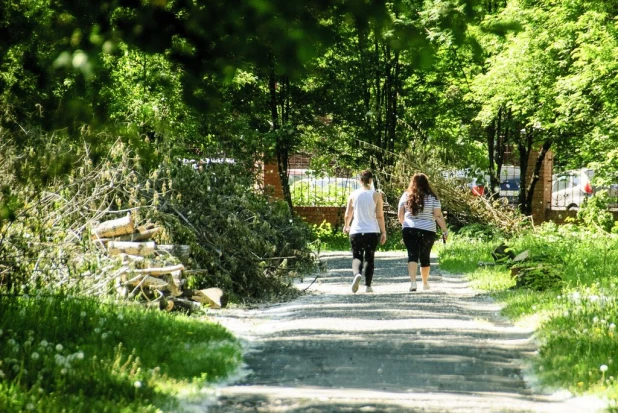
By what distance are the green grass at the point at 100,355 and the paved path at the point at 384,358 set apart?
0.37 meters

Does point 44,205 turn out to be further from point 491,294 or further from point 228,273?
point 491,294

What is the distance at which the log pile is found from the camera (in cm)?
1240

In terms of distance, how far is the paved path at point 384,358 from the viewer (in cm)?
700

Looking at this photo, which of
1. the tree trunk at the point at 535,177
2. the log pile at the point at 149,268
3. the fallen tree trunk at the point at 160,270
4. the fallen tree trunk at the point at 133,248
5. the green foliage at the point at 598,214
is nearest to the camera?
the log pile at the point at 149,268

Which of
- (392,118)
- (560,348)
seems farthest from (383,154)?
(560,348)

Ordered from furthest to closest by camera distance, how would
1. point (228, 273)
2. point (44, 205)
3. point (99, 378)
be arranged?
point (228, 273), point (44, 205), point (99, 378)

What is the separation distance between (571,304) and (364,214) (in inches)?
184

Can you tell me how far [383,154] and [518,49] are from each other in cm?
678

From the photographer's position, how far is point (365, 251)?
15.5 m

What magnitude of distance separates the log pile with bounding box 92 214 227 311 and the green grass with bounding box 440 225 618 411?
12.8 ft

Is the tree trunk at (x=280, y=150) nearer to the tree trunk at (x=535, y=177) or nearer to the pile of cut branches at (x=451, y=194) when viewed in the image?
the pile of cut branches at (x=451, y=194)

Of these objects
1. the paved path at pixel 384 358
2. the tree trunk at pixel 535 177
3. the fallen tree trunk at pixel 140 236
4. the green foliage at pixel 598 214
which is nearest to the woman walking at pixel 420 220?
the paved path at pixel 384 358

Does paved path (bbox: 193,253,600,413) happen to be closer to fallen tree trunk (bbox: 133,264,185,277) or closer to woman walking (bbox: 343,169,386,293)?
fallen tree trunk (bbox: 133,264,185,277)

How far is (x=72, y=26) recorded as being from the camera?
4.45 m
